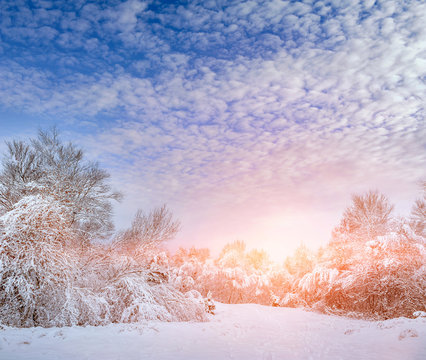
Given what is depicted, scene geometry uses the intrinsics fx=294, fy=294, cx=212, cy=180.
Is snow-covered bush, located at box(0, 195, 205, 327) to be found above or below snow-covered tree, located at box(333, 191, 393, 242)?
below

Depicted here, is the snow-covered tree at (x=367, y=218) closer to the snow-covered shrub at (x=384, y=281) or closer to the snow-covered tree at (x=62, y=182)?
the snow-covered shrub at (x=384, y=281)

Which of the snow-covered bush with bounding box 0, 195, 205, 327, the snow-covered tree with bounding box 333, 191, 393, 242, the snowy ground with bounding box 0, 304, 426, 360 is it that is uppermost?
the snow-covered tree with bounding box 333, 191, 393, 242

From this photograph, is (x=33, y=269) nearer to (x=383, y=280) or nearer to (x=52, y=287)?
(x=52, y=287)

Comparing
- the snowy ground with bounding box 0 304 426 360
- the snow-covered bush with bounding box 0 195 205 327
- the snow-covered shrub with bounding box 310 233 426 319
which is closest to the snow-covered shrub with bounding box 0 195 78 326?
the snow-covered bush with bounding box 0 195 205 327

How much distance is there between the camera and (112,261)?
12719 mm

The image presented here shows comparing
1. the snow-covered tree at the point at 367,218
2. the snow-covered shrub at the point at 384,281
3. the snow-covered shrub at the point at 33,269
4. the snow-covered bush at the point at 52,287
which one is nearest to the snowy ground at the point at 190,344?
the snow-covered bush at the point at 52,287

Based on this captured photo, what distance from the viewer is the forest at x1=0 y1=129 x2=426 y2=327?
858 cm

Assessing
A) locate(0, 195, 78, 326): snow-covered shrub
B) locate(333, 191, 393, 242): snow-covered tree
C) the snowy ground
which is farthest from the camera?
locate(333, 191, 393, 242): snow-covered tree

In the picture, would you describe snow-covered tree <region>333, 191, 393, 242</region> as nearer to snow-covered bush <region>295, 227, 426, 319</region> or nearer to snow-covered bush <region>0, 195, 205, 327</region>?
snow-covered bush <region>295, 227, 426, 319</region>

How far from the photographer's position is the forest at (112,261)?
858cm

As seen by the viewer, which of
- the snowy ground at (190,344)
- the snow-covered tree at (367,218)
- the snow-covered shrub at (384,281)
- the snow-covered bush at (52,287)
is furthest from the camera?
the snow-covered tree at (367,218)

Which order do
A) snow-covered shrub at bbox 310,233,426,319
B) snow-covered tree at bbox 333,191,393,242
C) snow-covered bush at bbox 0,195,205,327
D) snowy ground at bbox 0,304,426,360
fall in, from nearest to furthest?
snowy ground at bbox 0,304,426,360
snow-covered bush at bbox 0,195,205,327
snow-covered shrub at bbox 310,233,426,319
snow-covered tree at bbox 333,191,393,242

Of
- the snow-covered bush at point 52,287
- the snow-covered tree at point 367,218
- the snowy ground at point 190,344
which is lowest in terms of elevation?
the snowy ground at point 190,344

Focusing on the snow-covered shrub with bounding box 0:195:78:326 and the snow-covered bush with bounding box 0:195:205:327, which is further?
the snow-covered bush with bounding box 0:195:205:327
